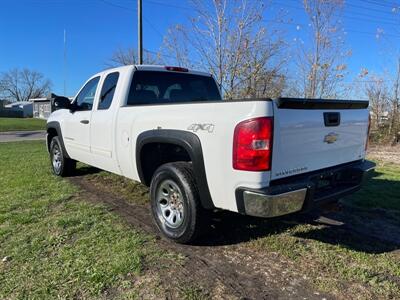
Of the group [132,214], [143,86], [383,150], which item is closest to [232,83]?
[383,150]

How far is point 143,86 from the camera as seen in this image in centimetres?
506

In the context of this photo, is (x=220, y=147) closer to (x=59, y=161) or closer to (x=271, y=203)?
(x=271, y=203)

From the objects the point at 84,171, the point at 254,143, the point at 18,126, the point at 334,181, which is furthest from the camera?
the point at 18,126

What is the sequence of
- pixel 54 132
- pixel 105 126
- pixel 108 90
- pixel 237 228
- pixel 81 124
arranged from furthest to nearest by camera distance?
pixel 54 132 → pixel 81 124 → pixel 108 90 → pixel 105 126 → pixel 237 228

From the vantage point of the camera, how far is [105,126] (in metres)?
5.04

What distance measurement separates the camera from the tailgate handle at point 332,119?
11.6 feet

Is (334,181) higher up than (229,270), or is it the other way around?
(334,181)

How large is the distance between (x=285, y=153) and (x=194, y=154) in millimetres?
850

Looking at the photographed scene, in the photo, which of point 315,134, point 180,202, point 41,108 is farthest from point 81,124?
point 41,108

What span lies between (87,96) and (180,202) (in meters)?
3.17

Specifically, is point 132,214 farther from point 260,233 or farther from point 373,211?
point 373,211

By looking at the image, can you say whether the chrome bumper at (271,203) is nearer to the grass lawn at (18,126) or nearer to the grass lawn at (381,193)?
the grass lawn at (381,193)

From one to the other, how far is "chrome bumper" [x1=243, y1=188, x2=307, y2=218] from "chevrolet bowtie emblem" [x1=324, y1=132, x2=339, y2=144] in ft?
2.33

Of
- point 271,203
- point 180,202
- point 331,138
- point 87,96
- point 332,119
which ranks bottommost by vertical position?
point 180,202
